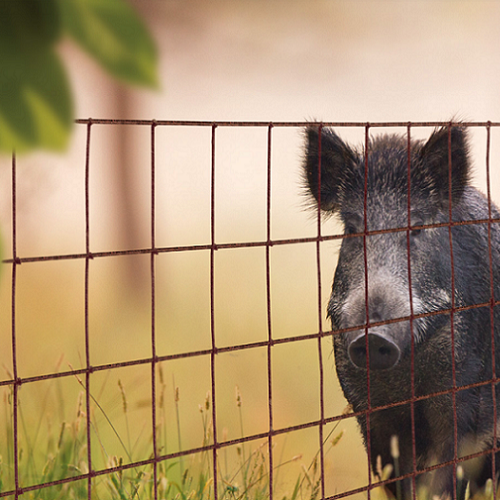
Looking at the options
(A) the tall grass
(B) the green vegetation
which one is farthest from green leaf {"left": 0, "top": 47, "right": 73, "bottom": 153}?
(A) the tall grass

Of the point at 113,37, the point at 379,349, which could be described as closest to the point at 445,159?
the point at 379,349

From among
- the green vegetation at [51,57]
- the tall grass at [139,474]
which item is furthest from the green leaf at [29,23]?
the tall grass at [139,474]

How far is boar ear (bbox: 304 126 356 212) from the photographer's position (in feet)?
8.76

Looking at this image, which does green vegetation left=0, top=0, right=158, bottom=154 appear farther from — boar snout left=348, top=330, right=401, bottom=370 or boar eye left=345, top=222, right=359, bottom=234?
boar eye left=345, top=222, right=359, bottom=234

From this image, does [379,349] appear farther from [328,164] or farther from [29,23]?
[29,23]

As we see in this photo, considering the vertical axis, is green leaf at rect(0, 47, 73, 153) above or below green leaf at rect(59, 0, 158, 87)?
below

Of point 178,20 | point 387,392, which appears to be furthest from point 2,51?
point 178,20

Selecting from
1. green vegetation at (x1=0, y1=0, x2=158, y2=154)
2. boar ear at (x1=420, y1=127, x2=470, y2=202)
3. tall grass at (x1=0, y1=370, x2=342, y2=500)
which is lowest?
tall grass at (x1=0, y1=370, x2=342, y2=500)

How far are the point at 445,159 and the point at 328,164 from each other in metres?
0.44

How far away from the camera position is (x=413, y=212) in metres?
2.77

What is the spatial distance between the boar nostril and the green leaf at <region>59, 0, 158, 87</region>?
1.72m

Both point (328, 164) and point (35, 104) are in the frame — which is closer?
point (35, 104)

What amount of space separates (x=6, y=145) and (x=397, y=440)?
7.90 feet

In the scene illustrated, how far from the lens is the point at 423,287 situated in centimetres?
261
